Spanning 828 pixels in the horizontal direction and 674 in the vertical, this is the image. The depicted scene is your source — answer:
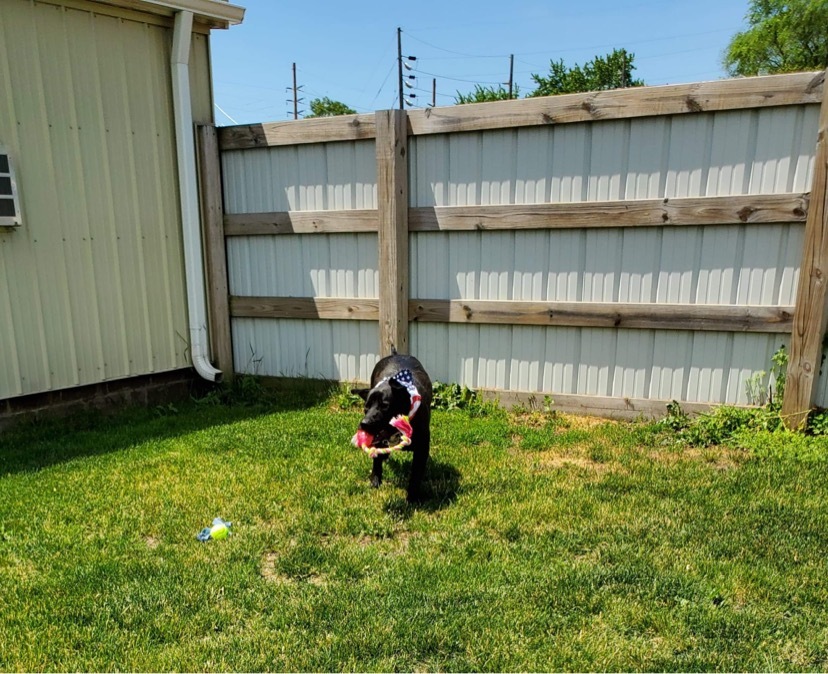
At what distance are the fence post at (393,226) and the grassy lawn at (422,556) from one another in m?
1.24

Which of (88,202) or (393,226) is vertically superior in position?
(88,202)

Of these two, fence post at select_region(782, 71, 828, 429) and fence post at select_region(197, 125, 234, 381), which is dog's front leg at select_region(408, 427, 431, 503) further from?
fence post at select_region(197, 125, 234, 381)

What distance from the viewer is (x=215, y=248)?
18.9 ft

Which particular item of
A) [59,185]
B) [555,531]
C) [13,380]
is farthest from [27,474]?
[555,531]

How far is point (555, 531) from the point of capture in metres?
3.05

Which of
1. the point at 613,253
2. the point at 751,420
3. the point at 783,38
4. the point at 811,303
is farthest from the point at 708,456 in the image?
the point at 783,38

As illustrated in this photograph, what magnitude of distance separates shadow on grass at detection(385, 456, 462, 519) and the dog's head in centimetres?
49

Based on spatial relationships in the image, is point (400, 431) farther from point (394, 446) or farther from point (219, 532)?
point (219, 532)

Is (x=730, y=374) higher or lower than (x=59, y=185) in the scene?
lower

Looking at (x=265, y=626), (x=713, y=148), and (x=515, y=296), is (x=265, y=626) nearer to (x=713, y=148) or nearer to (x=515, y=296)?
(x=515, y=296)

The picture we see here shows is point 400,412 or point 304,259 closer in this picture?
point 400,412

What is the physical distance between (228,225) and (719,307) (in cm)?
458

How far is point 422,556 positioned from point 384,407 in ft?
2.63

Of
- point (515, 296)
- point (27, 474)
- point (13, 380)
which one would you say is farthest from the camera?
point (515, 296)
